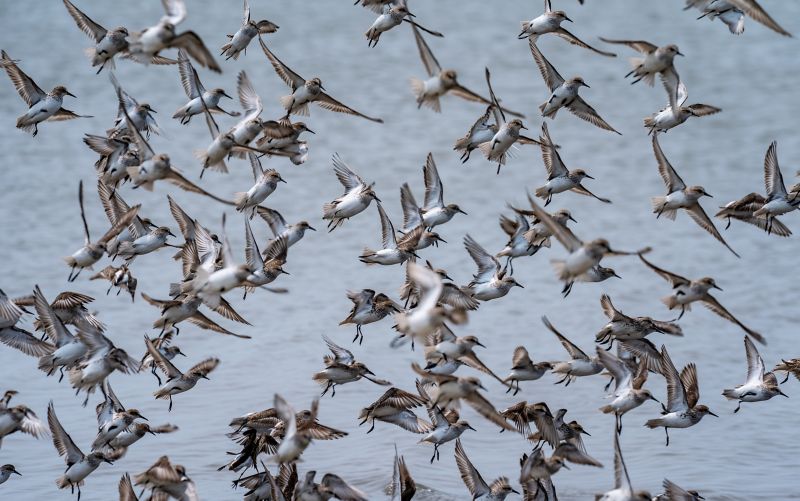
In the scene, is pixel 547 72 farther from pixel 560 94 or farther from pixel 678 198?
pixel 678 198

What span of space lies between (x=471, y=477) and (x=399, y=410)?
3.06ft

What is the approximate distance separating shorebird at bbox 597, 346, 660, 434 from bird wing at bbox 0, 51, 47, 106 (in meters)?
6.02

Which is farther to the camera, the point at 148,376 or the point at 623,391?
the point at 148,376

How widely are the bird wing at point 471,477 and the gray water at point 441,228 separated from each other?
71.1 inches

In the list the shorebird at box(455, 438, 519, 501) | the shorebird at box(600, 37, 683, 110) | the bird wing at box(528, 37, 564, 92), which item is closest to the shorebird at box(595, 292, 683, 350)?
the shorebird at box(455, 438, 519, 501)

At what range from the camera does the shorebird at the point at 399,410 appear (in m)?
12.0

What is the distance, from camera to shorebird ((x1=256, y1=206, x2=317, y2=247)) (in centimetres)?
1357

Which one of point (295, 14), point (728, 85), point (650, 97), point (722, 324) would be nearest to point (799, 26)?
point (728, 85)

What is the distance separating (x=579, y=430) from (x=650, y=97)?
24.8 m

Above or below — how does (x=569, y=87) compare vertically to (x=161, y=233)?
above

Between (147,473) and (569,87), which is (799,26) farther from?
(147,473)

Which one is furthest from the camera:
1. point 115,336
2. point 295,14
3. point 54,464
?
point 295,14

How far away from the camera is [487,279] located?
1292 centimetres

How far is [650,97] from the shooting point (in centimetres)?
3572
